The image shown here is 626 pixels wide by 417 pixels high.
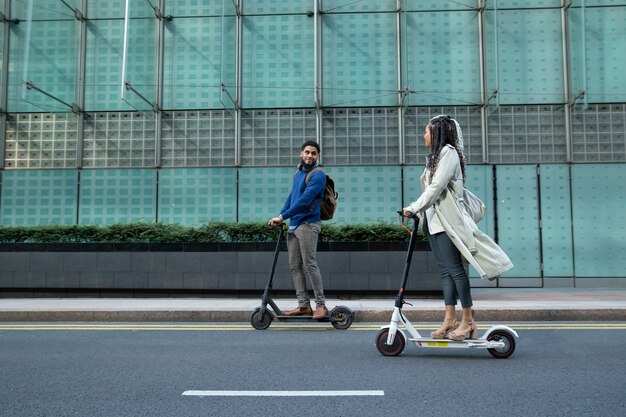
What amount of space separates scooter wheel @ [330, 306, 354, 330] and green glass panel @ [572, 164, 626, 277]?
28.1 feet

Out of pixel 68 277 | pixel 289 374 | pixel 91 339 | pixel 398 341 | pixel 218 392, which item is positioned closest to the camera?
pixel 218 392

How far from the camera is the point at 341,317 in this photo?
22.3ft

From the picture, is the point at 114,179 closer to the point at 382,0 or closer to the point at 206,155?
the point at 206,155

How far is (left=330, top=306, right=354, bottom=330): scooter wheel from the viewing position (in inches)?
267

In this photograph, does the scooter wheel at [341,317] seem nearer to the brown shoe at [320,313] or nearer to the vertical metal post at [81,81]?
the brown shoe at [320,313]

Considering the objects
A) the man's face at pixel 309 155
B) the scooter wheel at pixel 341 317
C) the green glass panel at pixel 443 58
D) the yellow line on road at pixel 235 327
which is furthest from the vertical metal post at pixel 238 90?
the scooter wheel at pixel 341 317

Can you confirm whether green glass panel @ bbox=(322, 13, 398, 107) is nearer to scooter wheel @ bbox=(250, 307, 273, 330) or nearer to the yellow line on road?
the yellow line on road

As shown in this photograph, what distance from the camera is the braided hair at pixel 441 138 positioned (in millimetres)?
5188

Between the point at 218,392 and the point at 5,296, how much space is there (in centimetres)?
815

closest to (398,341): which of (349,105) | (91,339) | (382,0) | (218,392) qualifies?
(218,392)

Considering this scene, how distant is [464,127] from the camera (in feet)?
46.8

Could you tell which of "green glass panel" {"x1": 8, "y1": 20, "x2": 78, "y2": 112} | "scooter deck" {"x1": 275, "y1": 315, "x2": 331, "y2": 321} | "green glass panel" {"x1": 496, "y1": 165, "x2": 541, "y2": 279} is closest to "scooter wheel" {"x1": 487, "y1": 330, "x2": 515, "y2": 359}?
"scooter deck" {"x1": 275, "y1": 315, "x2": 331, "y2": 321}

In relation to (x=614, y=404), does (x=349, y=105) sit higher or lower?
higher

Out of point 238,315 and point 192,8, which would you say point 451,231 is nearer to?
point 238,315
